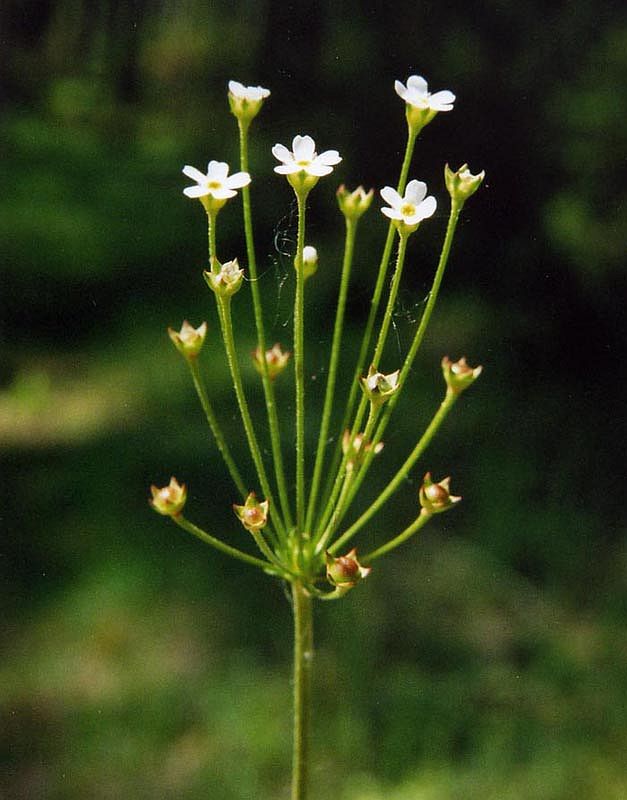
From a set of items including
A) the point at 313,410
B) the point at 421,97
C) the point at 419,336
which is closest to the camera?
the point at 419,336

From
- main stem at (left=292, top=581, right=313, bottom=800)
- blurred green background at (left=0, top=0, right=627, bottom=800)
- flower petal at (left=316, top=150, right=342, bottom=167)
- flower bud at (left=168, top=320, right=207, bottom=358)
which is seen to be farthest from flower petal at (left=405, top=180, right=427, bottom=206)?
blurred green background at (left=0, top=0, right=627, bottom=800)

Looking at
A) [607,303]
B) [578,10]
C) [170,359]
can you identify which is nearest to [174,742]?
[170,359]

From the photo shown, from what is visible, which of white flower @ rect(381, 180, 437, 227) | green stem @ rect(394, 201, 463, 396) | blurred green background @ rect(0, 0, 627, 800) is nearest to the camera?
green stem @ rect(394, 201, 463, 396)

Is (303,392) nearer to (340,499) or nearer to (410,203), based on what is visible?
(340,499)

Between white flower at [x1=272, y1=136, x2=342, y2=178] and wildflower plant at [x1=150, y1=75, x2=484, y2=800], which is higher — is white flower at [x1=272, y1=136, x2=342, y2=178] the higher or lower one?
the higher one

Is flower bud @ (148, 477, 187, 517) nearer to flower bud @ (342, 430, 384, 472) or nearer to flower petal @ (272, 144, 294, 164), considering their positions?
flower bud @ (342, 430, 384, 472)

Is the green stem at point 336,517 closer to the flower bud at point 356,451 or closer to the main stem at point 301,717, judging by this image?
the flower bud at point 356,451

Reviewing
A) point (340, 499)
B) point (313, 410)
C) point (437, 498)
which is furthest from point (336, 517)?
point (313, 410)

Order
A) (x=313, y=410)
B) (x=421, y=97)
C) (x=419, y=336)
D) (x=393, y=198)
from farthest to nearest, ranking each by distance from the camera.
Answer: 1. (x=313, y=410)
2. (x=421, y=97)
3. (x=393, y=198)
4. (x=419, y=336)
